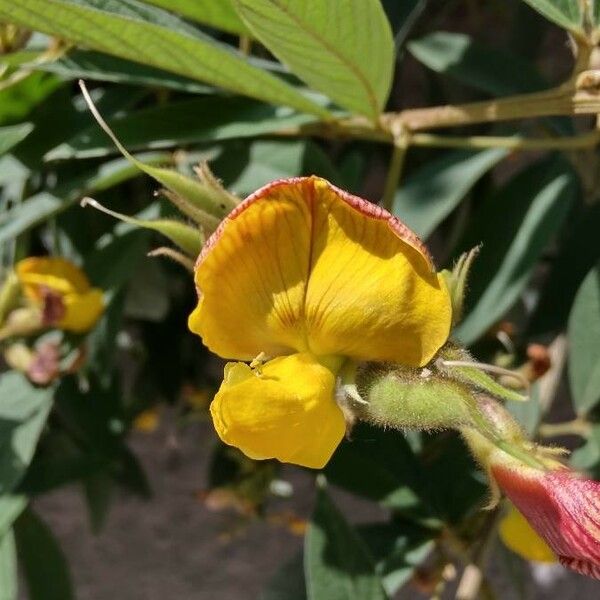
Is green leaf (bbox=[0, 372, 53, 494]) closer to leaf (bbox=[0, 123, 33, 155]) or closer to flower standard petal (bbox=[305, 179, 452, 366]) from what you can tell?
leaf (bbox=[0, 123, 33, 155])

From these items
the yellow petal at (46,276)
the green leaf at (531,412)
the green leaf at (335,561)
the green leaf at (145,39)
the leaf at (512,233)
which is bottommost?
the green leaf at (335,561)

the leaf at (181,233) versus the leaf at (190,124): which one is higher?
the leaf at (181,233)

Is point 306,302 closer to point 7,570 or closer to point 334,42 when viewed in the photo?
point 334,42

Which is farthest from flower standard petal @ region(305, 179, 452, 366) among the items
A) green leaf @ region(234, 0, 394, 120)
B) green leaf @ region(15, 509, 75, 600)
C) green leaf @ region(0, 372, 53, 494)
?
green leaf @ region(15, 509, 75, 600)

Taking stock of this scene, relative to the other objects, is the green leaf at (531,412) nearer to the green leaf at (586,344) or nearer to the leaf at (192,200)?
the green leaf at (586,344)

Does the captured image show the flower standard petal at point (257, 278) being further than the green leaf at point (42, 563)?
No

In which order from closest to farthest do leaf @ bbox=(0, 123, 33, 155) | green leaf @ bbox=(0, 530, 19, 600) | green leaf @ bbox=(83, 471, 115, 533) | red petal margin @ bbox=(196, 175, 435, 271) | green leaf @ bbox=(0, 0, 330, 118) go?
red petal margin @ bbox=(196, 175, 435, 271) → green leaf @ bbox=(0, 0, 330, 118) → leaf @ bbox=(0, 123, 33, 155) → green leaf @ bbox=(0, 530, 19, 600) → green leaf @ bbox=(83, 471, 115, 533)

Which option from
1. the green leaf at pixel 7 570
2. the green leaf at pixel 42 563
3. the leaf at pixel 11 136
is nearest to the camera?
the leaf at pixel 11 136

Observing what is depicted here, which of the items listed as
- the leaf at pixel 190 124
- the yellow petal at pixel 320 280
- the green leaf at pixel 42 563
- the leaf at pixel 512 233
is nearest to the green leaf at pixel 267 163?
the leaf at pixel 190 124
